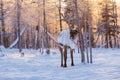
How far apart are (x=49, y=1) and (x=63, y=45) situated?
896 inches

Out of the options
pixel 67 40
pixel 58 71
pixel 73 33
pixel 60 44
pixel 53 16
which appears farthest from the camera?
pixel 53 16

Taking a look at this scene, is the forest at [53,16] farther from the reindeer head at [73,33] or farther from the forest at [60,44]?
the reindeer head at [73,33]

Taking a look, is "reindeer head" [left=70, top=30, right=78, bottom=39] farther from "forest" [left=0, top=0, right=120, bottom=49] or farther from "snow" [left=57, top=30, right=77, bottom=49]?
"forest" [left=0, top=0, right=120, bottom=49]

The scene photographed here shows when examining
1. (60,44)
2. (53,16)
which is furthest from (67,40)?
(53,16)

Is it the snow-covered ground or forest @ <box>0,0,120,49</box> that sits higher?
forest @ <box>0,0,120,49</box>

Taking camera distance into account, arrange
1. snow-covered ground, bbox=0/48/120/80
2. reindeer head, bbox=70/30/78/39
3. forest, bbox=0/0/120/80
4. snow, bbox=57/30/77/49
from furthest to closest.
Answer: reindeer head, bbox=70/30/78/39 → snow, bbox=57/30/77/49 → forest, bbox=0/0/120/80 → snow-covered ground, bbox=0/48/120/80

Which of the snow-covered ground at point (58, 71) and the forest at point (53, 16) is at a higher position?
the forest at point (53, 16)

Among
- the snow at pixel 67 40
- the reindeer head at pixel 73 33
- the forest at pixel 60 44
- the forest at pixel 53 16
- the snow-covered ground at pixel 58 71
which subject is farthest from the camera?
the forest at pixel 53 16

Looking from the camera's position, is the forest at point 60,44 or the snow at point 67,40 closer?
the forest at point 60,44

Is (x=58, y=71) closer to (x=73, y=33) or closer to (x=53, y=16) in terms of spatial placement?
(x=73, y=33)

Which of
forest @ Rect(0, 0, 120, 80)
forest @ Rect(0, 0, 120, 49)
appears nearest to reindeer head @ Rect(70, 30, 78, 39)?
forest @ Rect(0, 0, 120, 80)

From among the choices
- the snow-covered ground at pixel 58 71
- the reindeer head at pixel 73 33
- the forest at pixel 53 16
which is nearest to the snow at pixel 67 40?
the reindeer head at pixel 73 33

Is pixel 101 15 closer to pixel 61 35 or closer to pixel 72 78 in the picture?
pixel 61 35

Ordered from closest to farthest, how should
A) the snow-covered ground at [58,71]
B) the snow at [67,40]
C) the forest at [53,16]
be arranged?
the snow-covered ground at [58,71], the snow at [67,40], the forest at [53,16]
